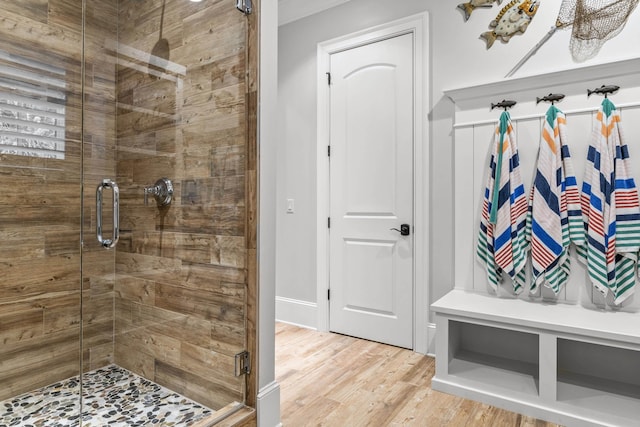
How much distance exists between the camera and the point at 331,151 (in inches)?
125

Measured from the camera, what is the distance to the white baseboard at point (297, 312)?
329 cm

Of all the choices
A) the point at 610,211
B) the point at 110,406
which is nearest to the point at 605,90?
the point at 610,211

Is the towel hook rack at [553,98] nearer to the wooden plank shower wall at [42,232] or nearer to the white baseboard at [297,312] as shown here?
the white baseboard at [297,312]

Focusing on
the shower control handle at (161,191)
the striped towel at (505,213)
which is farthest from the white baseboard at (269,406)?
the striped towel at (505,213)

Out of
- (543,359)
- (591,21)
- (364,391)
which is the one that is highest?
(591,21)

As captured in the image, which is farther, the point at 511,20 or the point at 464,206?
the point at 464,206

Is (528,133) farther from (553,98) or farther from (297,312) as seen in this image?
(297,312)

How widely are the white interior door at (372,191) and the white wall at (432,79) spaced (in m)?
0.18

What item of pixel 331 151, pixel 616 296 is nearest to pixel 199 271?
pixel 331 151

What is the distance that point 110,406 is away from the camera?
1.72 metres

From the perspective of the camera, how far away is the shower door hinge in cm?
175

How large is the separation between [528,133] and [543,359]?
4.10ft

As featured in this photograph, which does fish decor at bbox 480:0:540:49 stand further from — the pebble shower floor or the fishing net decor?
the pebble shower floor

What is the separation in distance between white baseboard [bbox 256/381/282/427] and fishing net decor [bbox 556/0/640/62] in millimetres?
2404
